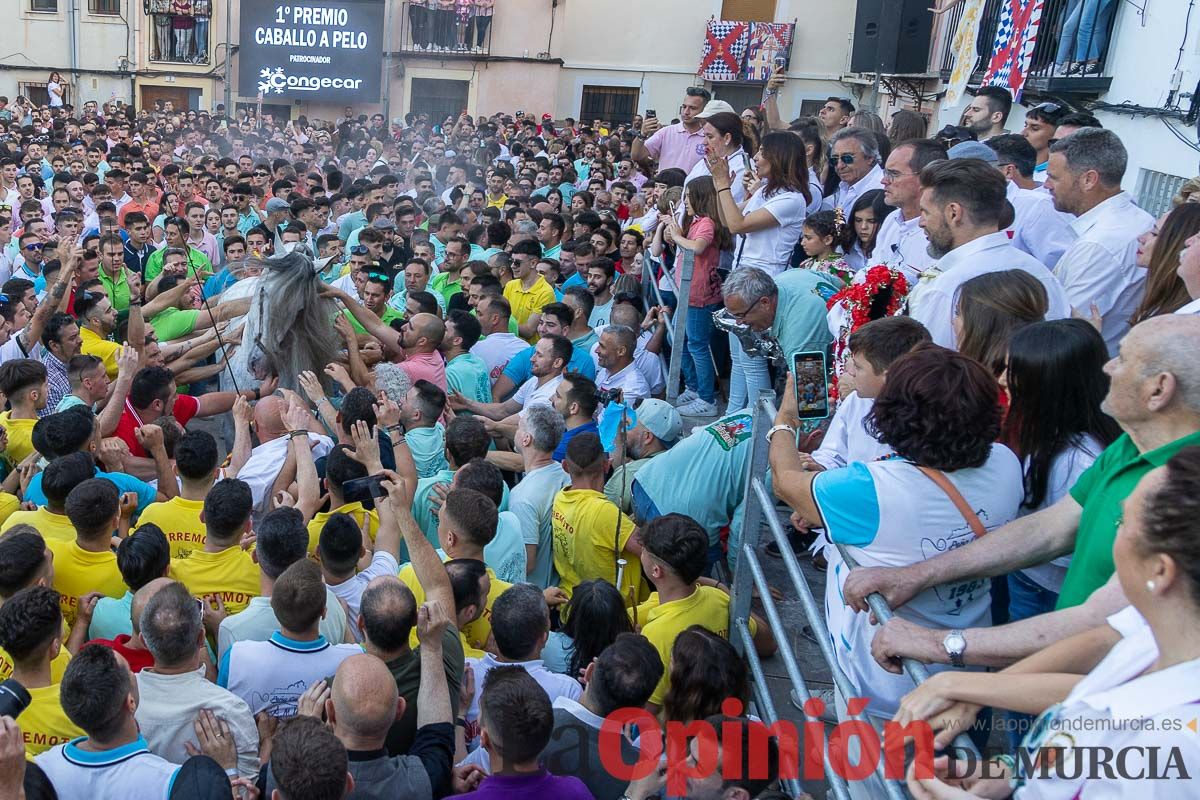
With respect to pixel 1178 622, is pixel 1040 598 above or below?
below

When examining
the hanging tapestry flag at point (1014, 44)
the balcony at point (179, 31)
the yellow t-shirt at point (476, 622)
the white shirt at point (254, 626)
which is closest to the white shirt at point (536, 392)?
the yellow t-shirt at point (476, 622)

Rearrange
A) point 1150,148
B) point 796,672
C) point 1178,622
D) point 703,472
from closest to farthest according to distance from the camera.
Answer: point 1178,622 → point 796,672 → point 703,472 → point 1150,148

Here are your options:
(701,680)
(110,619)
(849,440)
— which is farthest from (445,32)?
(701,680)

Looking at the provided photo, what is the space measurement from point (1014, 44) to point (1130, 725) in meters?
13.4

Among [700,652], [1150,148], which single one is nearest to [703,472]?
[700,652]

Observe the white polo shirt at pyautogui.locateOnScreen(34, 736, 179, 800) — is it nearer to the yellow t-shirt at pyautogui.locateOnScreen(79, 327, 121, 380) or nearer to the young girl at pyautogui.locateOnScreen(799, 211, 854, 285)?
the young girl at pyautogui.locateOnScreen(799, 211, 854, 285)

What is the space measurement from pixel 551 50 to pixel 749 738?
29.2m

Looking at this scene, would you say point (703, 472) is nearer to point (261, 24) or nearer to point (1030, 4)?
point (1030, 4)

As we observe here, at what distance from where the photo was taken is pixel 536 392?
6.40 m

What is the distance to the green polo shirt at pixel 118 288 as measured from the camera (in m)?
8.22

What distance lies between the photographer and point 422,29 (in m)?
29.0

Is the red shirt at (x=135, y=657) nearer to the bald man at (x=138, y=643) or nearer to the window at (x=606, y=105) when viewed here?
the bald man at (x=138, y=643)

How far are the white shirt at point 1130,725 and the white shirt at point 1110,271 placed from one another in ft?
10.4

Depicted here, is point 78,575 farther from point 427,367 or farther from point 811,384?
point 811,384
